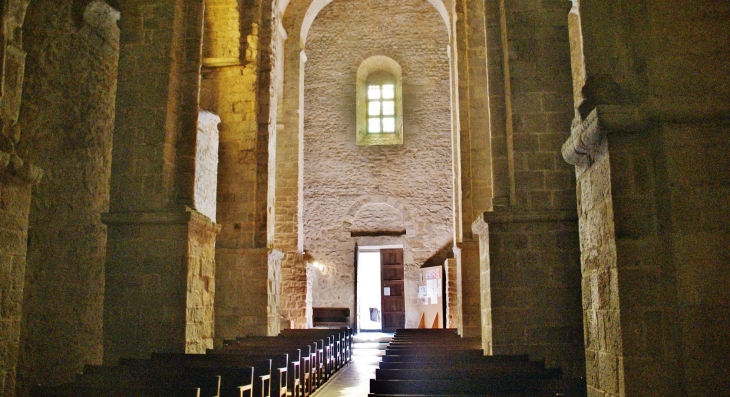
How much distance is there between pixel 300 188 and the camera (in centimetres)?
1688

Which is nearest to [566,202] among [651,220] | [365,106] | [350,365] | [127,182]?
[651,220]

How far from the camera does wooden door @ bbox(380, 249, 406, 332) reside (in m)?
19.0

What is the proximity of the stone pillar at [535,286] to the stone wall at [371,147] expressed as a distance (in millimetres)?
11170

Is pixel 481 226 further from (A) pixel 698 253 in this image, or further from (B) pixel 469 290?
(A) pixel 698 253

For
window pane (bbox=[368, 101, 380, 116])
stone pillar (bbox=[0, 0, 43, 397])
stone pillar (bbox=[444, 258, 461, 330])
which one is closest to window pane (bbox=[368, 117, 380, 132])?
window pane (bbox=[368, 101, 380, 116])

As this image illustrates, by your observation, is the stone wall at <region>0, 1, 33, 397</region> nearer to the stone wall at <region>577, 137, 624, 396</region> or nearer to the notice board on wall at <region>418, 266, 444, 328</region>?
the stone wall at <region>577, 137, 624, 396</region>

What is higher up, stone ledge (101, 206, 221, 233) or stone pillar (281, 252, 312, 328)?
stone ledge (101, 206, 221, 233)

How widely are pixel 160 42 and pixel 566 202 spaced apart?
17.3 feet

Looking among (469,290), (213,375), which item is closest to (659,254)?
(213,375)

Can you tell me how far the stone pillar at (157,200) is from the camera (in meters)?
7.18

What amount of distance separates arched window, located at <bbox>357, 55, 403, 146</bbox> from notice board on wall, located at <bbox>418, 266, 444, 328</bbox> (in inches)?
172

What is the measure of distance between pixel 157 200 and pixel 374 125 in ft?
42.1

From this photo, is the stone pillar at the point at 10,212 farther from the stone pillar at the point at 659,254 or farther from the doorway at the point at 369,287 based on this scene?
the doorway at the point at 369,287

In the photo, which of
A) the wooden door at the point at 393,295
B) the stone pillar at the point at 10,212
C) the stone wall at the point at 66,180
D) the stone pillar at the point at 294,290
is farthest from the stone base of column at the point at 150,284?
the wooden door at the point at 393,295
